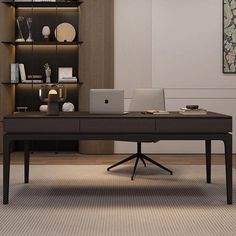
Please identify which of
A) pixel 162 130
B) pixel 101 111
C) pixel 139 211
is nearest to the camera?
pixel 139 211

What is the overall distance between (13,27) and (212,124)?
4.43 meters

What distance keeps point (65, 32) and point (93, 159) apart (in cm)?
200

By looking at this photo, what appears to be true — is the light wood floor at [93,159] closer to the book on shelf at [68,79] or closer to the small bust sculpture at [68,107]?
the small bust sculpture at [68,107]

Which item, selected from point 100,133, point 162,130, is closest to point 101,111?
point 100,133

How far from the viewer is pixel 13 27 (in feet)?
25.4

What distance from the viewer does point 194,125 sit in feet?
14.1

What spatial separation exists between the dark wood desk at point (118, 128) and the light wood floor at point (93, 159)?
240 centimetres

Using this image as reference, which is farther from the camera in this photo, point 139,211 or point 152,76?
point 152,76

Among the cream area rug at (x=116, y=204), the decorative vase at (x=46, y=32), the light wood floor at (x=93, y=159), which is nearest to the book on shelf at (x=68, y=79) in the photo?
the decorative vase at (x=46, y=32)

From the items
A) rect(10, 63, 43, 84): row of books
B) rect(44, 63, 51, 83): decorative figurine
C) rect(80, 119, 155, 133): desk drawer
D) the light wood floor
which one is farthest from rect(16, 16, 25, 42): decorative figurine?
rect(80, 119, 155, 133): desk drawer

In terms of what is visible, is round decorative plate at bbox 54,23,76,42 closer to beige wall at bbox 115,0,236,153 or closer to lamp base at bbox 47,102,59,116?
beige wall at bbox 115,0,236,153

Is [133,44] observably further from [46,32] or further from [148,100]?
[148,100]

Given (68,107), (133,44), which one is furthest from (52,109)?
(133,44)

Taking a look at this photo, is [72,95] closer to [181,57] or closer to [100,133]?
[181,57]
